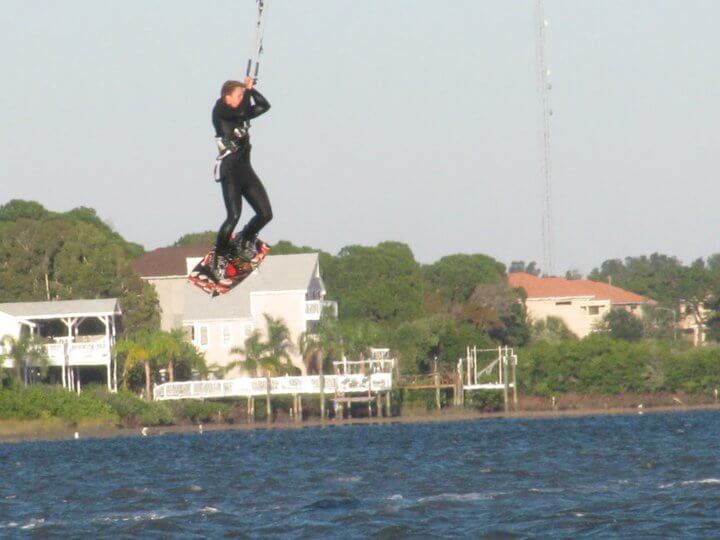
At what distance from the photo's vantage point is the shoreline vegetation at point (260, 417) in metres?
83.4

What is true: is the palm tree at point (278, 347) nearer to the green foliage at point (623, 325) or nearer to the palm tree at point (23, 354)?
the palm tree at point (23, 354)

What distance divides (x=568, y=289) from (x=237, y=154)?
121678mm

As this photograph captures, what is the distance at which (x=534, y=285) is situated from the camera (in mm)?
145375

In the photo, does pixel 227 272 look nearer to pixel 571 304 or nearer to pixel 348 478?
pixel 348 478

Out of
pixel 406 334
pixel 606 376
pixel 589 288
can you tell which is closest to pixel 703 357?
pixel 606 376

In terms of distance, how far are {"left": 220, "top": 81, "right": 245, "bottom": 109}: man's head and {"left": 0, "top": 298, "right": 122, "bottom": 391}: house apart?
65.0 metres

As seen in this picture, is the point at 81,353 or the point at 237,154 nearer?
the point at 237,154

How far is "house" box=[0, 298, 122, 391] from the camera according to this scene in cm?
8875

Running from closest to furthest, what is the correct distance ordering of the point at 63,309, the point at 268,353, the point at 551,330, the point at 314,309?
the point at 63,309
the point at 268,353
the point at 314,309
the point at 551,330

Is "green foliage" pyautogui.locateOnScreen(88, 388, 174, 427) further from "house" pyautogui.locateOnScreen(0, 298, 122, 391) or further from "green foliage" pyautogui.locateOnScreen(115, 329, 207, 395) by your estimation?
"green foliage" pyautogui.locateOnScreen(115, 329, 207, 395)

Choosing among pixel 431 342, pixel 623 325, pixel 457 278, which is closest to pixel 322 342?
pixel 431 342

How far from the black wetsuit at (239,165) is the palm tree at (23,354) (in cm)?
6388

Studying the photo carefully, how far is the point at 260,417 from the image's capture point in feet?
307

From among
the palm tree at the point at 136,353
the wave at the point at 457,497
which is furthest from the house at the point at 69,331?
the wave at the point at 457,497
